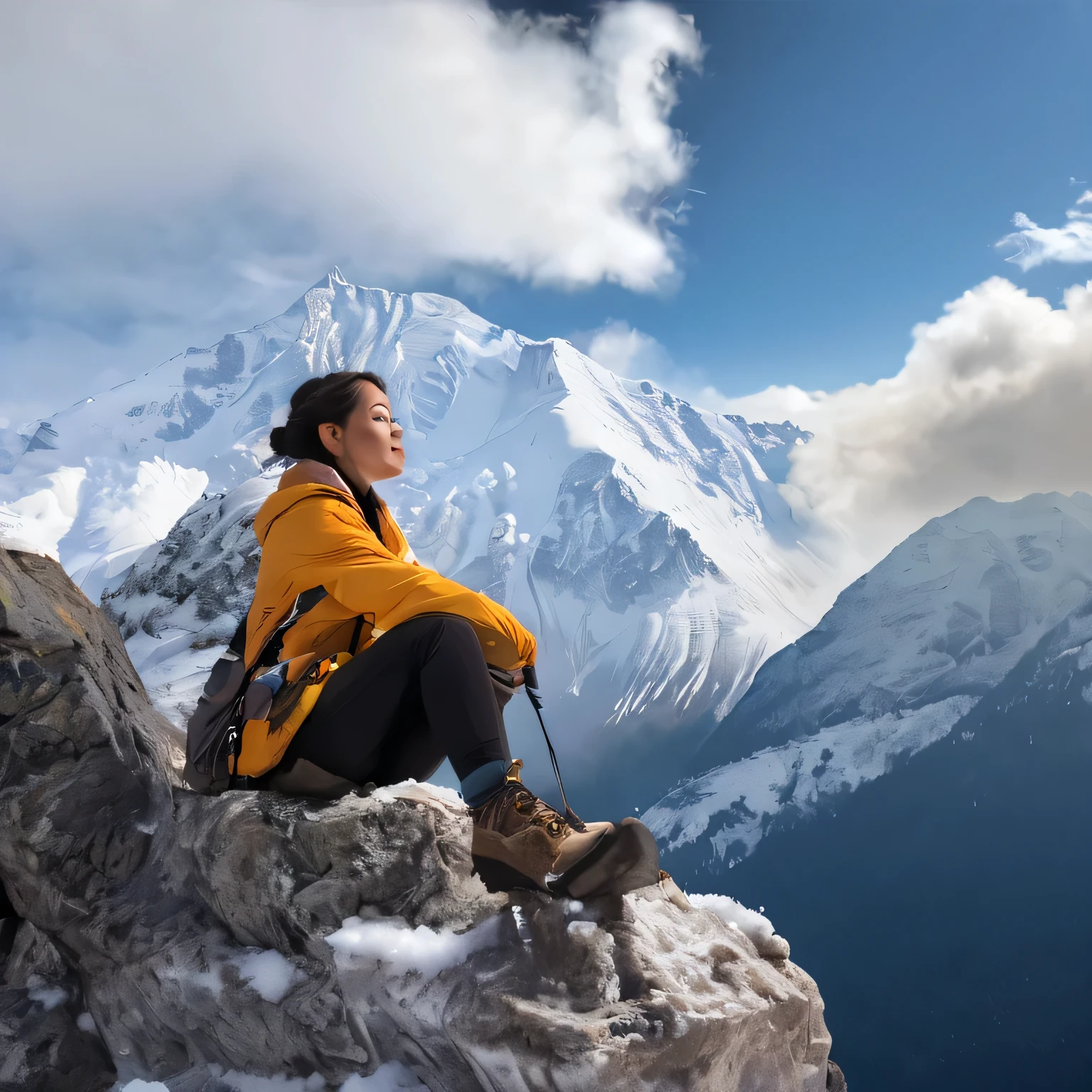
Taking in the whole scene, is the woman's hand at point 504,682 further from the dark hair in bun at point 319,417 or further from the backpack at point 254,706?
the dark hair in bun at point 319,417

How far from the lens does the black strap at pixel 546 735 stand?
1680 mm

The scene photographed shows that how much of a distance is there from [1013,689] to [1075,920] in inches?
200

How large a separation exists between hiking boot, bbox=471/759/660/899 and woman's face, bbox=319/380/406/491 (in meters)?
1.06

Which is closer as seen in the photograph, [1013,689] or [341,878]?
[341,878]

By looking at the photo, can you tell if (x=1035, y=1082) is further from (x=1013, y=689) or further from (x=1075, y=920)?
(x=1013, y=689)

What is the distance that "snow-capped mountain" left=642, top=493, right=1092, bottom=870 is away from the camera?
16422 millimetres

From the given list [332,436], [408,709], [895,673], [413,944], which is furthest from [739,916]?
[895,673]

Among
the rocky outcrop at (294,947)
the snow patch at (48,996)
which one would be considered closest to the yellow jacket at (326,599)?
the rocky outcrop at (294,947)

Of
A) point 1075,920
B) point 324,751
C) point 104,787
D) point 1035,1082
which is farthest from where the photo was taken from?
point 1075,920

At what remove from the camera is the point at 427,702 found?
165 cm

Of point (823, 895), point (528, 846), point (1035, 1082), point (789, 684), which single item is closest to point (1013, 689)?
point (789, 684)

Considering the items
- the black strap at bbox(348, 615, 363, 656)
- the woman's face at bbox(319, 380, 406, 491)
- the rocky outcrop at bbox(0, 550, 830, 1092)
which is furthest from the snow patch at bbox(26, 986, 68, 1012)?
the woman's face at bbox(319, 380, 406, 491)

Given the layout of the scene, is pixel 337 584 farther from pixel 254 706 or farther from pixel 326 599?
pixel 254 706

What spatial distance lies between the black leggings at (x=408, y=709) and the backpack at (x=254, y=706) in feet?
0.18
